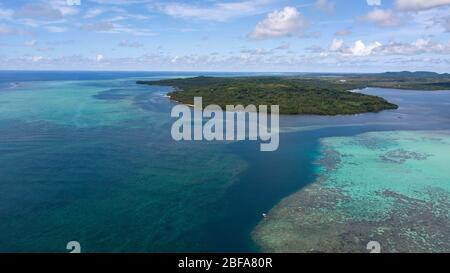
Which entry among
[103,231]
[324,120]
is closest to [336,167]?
[103,231]

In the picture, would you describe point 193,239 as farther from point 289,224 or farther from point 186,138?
point 186,138

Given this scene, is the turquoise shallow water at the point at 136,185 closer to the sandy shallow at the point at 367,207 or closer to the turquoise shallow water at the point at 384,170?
the sandy shallow at the point at 367,207

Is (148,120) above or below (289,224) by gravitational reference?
above

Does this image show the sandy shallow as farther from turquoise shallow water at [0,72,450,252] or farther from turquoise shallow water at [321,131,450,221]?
turquoise shallow water at [0,72,450,252]

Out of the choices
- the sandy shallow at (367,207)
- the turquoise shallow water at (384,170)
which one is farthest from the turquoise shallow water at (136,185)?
the turquoise shallow water at (384,170)

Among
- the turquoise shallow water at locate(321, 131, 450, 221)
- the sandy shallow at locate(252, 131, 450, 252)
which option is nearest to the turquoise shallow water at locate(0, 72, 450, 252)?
the sandy shallow at locate(252, 131, 450, 252)

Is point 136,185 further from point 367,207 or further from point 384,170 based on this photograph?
point 384,170
